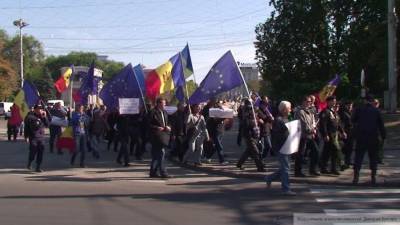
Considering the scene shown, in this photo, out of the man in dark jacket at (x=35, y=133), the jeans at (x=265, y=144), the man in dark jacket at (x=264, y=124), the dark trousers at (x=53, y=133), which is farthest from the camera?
the dark trousers at (x=53, y=133)

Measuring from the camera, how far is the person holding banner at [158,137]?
13.0 meters

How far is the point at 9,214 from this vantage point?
8789mm

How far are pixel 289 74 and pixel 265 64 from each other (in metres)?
2.23

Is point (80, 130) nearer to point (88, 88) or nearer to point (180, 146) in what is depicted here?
point (180, 146)

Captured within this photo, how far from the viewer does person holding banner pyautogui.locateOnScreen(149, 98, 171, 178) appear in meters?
13.0

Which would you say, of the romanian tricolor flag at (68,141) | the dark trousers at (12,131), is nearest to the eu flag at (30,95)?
the romanian tricolor flag at (68,141)

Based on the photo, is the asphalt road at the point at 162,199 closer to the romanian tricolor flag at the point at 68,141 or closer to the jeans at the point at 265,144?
the romanian tricolor flag at the point at 68,141

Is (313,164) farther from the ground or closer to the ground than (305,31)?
closer to the ground

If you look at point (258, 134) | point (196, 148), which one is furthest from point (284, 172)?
point (196, 148)

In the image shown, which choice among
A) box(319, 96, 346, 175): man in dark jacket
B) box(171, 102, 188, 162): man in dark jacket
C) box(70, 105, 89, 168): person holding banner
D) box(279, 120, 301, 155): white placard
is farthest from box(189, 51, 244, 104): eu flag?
box(279, 120, 301, 155): white placard

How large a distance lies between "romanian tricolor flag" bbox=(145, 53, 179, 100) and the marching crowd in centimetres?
70

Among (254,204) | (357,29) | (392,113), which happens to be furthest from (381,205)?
(357,29)

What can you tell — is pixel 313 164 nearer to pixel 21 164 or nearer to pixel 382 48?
pixel 21 164

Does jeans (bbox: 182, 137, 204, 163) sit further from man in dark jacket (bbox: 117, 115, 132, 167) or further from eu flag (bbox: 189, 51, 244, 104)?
man in dark jacket (bbox: 117, 115, 132, 167)
